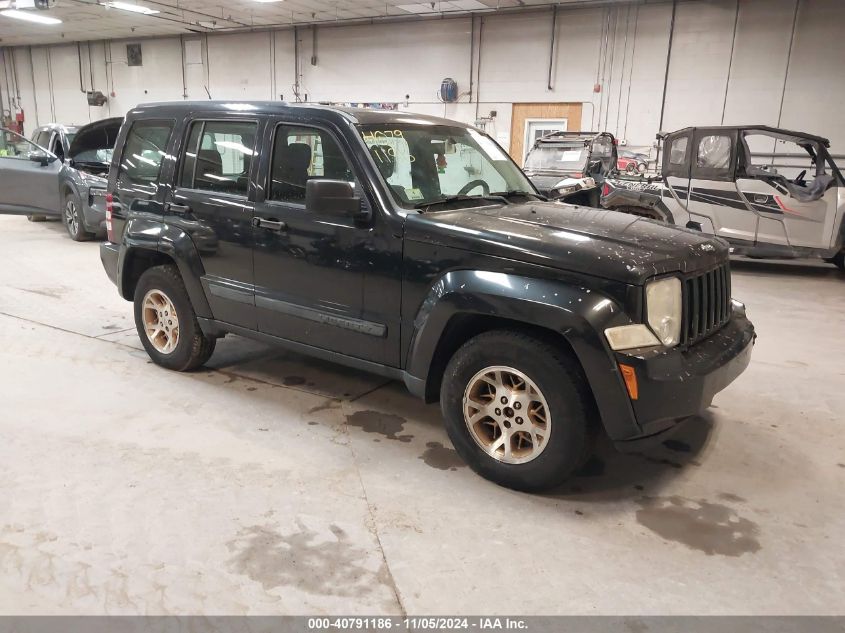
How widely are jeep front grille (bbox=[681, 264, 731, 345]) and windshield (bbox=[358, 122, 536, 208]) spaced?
4.05 feet

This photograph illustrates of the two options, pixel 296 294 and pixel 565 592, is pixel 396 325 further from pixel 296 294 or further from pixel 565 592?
pixel 565 592

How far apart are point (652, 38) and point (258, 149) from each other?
10.5 meters

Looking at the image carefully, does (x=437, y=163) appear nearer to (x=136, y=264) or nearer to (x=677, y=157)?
(x=136, y=264)

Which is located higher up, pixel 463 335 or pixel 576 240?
pixel 576 240

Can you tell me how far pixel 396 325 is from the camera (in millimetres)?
3189

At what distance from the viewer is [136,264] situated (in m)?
4.46

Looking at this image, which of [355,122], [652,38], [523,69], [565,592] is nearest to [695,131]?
[652,38]

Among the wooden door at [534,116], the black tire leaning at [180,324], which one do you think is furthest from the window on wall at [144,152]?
the wooden door at [534,116]

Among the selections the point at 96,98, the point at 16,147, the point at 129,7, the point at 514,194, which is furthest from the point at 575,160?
the point at 96,98

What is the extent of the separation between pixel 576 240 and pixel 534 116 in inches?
442

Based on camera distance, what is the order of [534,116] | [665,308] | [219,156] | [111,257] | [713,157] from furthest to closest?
[534,116] → [713,157] → [111,257] → [219,156] → [665,308]

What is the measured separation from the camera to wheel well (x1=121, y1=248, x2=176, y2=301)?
170 inches

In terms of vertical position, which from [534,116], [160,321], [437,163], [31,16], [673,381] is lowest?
[160,321]

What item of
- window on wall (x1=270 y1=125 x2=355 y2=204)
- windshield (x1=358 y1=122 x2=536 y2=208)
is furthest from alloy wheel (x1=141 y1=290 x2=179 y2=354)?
windshield (x1=358 y1=122 x2=536 y2=208)
